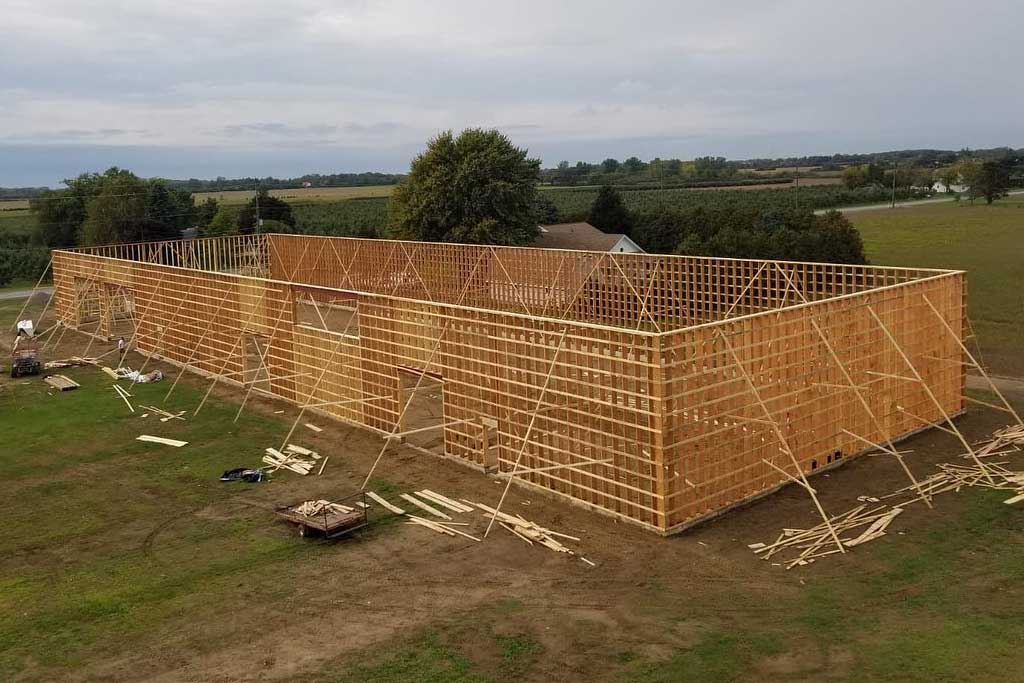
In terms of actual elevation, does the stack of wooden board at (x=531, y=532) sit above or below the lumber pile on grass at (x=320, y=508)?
below

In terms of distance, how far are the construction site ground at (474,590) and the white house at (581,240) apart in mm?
23188

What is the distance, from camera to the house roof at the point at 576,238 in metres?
36.6

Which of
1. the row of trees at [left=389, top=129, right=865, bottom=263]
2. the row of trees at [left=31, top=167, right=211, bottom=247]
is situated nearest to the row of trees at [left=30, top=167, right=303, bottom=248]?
the row of trees at [left=31, top=167, right=211, bottom=247]

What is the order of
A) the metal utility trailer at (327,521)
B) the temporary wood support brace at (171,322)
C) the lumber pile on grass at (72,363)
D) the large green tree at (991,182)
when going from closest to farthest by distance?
the metal utility trailer at (327,521) < the temporary wood support brace at (171,322) < the lumber pile on grass at (72,363) < the large green tree at (991,182)

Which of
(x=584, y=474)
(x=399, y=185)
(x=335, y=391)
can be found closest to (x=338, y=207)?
(x=399, y=185)

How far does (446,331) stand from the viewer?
1423 centimetres

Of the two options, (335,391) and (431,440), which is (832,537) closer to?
(431,440)

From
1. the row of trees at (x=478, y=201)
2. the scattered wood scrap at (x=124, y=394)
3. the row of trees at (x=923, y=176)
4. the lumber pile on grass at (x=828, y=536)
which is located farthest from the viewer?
the row of trees at (x=923, y=176)

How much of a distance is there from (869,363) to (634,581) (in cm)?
639

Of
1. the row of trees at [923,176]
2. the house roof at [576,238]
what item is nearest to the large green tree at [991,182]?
the row of trees at [923,176]

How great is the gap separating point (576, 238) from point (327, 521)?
28.7 m

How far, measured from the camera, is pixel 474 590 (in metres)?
9.67

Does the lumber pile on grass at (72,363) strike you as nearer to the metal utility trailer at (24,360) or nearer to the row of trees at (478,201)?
the metal utility trailer at (24,360)

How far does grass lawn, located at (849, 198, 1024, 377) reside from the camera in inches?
848
